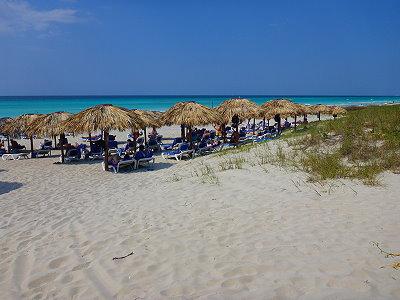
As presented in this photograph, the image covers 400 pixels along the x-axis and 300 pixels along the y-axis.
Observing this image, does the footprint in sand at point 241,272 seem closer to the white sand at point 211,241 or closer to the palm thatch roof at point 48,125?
the white sand at point 211,241

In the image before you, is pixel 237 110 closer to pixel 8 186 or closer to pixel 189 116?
pixel 189 116

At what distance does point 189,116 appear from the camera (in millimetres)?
12367

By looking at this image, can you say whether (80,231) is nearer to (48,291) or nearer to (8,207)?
(48,291)

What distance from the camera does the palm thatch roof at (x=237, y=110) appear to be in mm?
15219

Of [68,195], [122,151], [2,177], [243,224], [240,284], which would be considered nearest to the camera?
[240,284]

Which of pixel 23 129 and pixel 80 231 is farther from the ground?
pixel 23 129

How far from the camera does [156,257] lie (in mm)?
3744

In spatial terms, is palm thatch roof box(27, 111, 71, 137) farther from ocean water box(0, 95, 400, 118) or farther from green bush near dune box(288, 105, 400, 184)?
ocean water box(0, 95, 400, 118)

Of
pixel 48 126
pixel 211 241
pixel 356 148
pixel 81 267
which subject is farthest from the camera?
pixel 48 126

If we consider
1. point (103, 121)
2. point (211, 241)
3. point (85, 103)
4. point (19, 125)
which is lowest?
point (211, 241)

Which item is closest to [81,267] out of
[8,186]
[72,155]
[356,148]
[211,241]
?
[211,241]

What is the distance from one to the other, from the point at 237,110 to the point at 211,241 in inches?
463

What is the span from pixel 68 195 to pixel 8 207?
1.21 metres

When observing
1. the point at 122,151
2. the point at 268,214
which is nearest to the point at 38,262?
the point at 268,214
